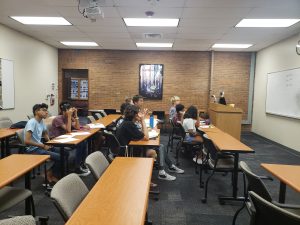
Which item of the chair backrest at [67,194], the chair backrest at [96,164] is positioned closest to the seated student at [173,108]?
the chair backrest at [96,164]

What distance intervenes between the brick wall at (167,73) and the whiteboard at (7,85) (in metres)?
2.82

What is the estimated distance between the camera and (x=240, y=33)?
229 inches

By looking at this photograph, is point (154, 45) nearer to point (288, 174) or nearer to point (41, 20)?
point (41, 20)

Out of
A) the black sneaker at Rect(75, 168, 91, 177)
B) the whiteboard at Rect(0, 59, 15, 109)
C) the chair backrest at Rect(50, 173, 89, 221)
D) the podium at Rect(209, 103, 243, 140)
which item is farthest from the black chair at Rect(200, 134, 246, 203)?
the whiteboard at Rect(0, 59, 15, 109)

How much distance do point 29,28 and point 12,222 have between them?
5661 millimetres

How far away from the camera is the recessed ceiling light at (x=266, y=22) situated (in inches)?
189

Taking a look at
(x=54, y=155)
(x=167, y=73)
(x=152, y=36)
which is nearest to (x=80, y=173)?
(x=54, y=155)

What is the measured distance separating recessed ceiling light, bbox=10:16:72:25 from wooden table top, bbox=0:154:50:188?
3493 millimetres

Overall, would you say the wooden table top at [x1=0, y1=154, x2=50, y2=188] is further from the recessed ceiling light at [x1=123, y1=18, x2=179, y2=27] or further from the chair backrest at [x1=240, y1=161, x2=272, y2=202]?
the recessed ceiling light at [x1=123, y1=18, x2=179, y2=27]

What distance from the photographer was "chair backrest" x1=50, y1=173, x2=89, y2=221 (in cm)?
147

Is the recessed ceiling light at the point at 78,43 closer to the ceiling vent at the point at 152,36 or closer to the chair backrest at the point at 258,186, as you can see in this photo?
the ceiling vent at the point at 152,36

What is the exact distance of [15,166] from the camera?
2184 mm

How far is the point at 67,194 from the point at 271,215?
126 centimetres

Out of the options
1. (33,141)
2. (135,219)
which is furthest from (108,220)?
(33,141)
